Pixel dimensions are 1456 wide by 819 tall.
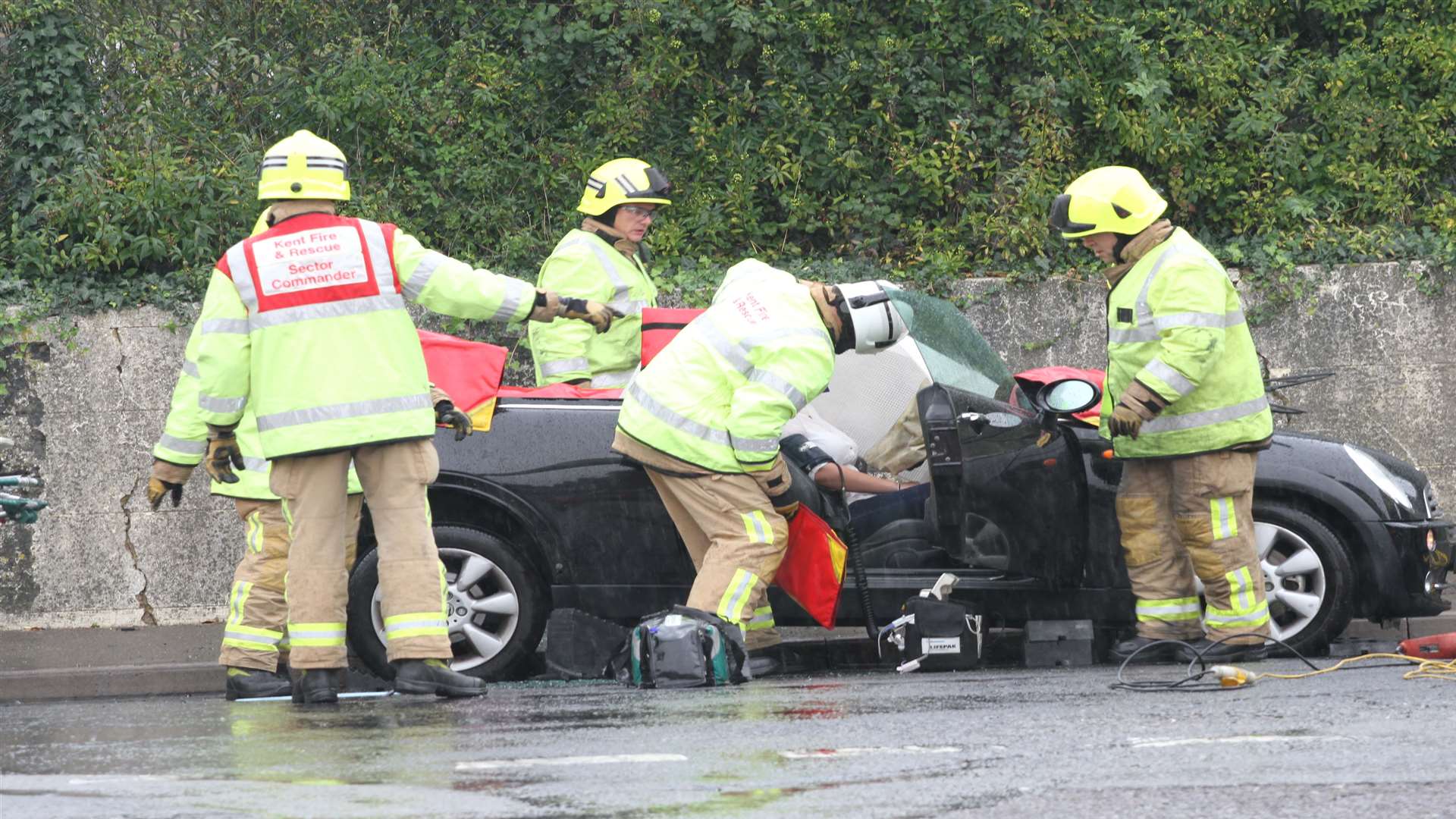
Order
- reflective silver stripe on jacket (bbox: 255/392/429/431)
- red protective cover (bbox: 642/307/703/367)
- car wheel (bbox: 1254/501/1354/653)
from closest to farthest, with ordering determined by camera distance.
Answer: reflective silver stripe on jacket (bbox: 255/392/429/431), car wheel (bbox: 1254/501/1354/653), red protective cover (bbox: 642/307/703/367)

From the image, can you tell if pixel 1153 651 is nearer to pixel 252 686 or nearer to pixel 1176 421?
pixel 1176 421

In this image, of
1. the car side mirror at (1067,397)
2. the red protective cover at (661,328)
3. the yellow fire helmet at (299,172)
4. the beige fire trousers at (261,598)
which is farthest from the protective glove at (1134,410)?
the yellow fire helmet at (299,172)

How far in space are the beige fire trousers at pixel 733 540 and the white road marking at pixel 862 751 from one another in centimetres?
173

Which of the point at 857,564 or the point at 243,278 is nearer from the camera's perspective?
the point at 243,278

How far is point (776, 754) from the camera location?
15.6 feet

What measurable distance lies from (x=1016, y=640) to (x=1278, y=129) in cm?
551

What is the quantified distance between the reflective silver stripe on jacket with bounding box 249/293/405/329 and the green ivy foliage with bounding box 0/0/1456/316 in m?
5.09

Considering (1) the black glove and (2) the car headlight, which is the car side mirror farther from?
(1) the black glove

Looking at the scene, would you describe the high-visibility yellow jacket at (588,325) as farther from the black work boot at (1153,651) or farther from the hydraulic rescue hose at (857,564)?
the black work boot at (1153,651)

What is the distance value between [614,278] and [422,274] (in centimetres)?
→ 184

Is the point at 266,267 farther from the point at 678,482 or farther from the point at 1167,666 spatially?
the point at 1167,666

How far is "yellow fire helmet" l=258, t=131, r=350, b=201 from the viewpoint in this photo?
625cm

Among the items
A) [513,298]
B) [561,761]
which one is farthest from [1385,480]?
[561,761]

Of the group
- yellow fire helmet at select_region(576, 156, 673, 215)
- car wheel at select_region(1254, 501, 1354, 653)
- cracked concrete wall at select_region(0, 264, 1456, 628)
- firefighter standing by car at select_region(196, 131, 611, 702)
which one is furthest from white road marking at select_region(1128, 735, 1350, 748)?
cracked concrete wall at select_region(0, 264, 1456, 628)
